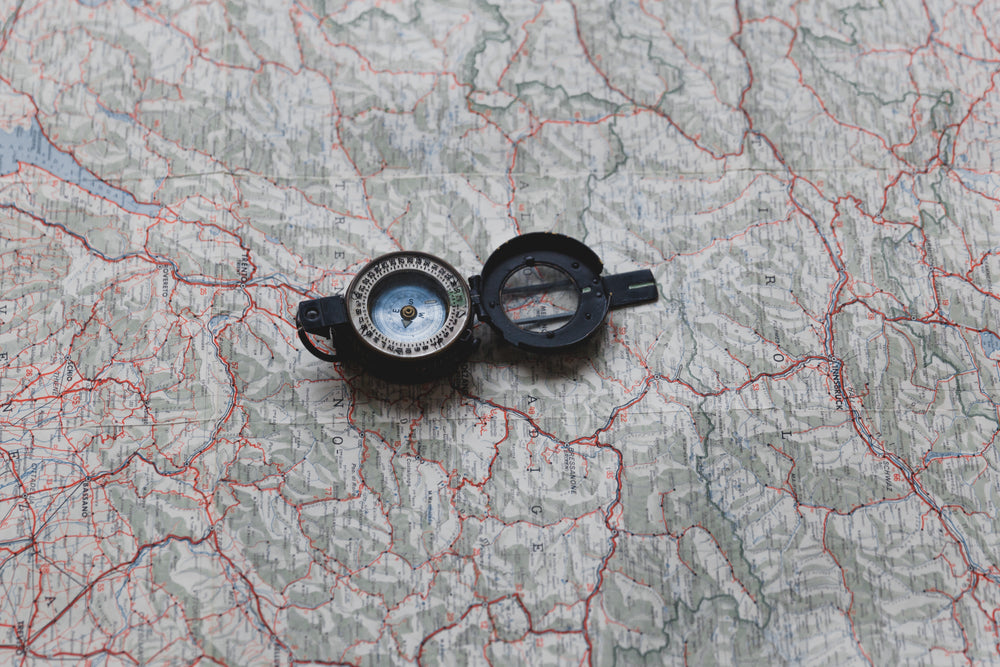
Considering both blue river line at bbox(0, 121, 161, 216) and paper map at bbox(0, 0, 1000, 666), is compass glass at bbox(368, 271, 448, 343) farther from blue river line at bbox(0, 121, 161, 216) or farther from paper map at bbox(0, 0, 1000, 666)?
blue river line at bbox(0, 121, 161, 216)

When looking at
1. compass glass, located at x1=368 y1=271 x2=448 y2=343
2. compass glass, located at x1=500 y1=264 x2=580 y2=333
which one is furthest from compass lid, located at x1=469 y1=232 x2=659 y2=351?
compass glass, located at x1=368 y1=271 x2=448 y2=343

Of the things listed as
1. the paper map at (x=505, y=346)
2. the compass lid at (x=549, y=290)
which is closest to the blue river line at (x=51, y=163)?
the paper map at (x=505, y=346)

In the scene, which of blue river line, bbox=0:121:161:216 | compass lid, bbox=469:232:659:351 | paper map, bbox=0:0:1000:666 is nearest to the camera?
paper map, bbox=0:0:1000:666

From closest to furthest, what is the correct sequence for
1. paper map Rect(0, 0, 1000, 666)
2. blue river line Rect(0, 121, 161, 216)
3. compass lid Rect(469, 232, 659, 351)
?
paper map Rect(0, 0, 1000, 666) → compass lid Rect(469, 232, 659, 351) → blue river line Rect(0, 121, 161, 216)

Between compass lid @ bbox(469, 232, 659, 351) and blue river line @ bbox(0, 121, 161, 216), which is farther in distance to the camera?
blue river line @ bbox(0, 121, 161, 216)

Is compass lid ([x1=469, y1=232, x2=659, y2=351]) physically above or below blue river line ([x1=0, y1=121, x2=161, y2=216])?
below

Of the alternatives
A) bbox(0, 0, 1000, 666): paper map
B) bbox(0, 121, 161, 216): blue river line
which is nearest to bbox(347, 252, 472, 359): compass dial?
bbox(0, 0, 1000, 666): paper map

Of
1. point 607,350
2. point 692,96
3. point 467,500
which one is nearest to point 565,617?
point 467,500
